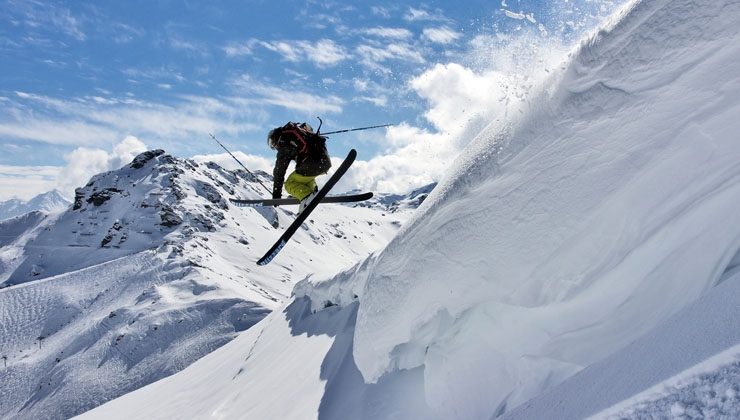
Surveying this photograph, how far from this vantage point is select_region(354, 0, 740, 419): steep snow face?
3287mm

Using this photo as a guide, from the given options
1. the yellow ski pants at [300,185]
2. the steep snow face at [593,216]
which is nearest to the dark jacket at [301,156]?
the yellow ski pants at [300,185]

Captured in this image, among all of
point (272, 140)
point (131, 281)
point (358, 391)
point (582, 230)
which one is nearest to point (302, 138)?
point (272, 140)

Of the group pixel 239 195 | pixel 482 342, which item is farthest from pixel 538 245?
pixel 239 195

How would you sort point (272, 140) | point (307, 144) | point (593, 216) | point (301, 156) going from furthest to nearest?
point (301, 156), point (307, 144), point (272, 140), point (593, 216)

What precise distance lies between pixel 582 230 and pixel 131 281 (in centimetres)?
4273

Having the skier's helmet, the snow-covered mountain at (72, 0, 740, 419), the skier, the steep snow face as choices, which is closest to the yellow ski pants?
the skier

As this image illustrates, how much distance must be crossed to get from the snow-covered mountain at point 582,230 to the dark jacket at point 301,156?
419 cm

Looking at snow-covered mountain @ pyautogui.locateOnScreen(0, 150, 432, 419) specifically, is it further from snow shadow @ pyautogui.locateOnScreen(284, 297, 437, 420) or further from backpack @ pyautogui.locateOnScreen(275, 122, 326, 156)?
snow shadow @ pyautogui.locateOnScreen(284, 297, 437, 420)

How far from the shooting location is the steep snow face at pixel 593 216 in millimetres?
3287

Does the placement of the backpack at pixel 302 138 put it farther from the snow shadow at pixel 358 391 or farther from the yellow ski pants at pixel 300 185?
the snow shadow at pixel 358 391

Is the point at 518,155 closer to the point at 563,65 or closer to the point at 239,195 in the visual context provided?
the point at 563,65

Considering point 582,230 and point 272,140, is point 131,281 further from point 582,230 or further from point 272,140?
point 582,230

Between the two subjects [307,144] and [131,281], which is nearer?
[307,144]

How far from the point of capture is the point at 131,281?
38594 millimetres
